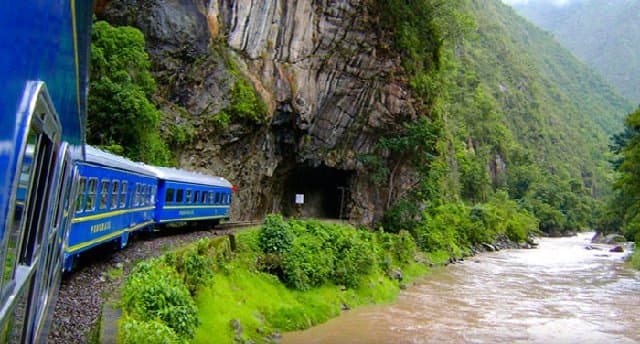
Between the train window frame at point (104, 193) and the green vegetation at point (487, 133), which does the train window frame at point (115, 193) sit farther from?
the green vegetation at point (487, 133)

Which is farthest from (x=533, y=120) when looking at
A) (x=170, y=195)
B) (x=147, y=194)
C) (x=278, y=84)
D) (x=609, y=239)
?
(x=147, y=194)

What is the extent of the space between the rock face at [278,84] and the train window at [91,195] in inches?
617

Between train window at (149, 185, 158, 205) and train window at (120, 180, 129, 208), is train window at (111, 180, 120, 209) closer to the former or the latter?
train window at (120, 180, 129, 208)

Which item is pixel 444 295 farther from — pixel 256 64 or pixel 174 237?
pixel 256 64

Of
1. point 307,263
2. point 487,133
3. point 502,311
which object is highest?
point 487,133

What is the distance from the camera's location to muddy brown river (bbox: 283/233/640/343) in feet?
47.2

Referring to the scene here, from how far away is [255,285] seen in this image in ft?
48.1

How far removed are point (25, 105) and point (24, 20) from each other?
0.35 meters

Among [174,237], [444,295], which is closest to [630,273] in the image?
[444,295]

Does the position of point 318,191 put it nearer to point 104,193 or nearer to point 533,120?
point 104,193

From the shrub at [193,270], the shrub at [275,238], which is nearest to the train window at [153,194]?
the shrub at [275,238]

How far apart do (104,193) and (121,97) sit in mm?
10066

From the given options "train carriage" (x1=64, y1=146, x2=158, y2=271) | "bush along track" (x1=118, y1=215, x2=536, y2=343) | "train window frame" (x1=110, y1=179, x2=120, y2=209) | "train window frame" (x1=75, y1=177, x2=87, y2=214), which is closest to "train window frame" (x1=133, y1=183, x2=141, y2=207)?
"train carriage" (x1=64, y1=146, x2=158, y2=271)

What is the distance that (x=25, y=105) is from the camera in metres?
2.14
